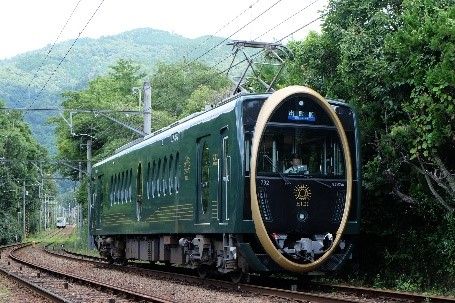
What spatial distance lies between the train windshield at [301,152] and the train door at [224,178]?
80cm

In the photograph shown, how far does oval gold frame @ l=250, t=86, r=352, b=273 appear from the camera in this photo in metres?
14.1

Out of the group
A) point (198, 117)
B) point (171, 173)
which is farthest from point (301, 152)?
point (171, 173)

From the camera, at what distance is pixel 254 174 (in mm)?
14102

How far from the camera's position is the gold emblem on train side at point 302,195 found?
14.5 metres

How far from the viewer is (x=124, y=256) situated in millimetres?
25500

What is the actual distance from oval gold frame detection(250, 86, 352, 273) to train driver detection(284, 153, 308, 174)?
2.47 feet

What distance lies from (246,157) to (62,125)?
60.6 metres

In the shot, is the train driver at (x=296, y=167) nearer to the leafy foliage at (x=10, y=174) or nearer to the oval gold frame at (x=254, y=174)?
the oval gold frame at (x=254, y=174)

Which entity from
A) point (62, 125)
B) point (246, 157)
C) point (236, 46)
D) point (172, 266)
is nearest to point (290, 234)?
point (246, 157)

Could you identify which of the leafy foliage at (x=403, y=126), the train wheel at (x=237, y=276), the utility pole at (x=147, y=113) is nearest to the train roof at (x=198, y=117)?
the leafy foliage at (x=403, y=126)

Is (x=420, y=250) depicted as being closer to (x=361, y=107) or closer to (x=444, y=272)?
(x=444, y=272)

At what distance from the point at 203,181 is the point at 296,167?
2454mm

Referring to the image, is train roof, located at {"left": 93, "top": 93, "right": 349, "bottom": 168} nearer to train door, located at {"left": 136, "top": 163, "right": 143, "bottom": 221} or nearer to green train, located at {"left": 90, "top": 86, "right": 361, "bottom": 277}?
green train, located at {"left": 90, "top": 86, "right": 361, "bottom": 277}

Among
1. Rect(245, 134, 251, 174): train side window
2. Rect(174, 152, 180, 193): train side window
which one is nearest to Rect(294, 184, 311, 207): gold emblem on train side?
Rect(245, 134, 251, 174): train side window
